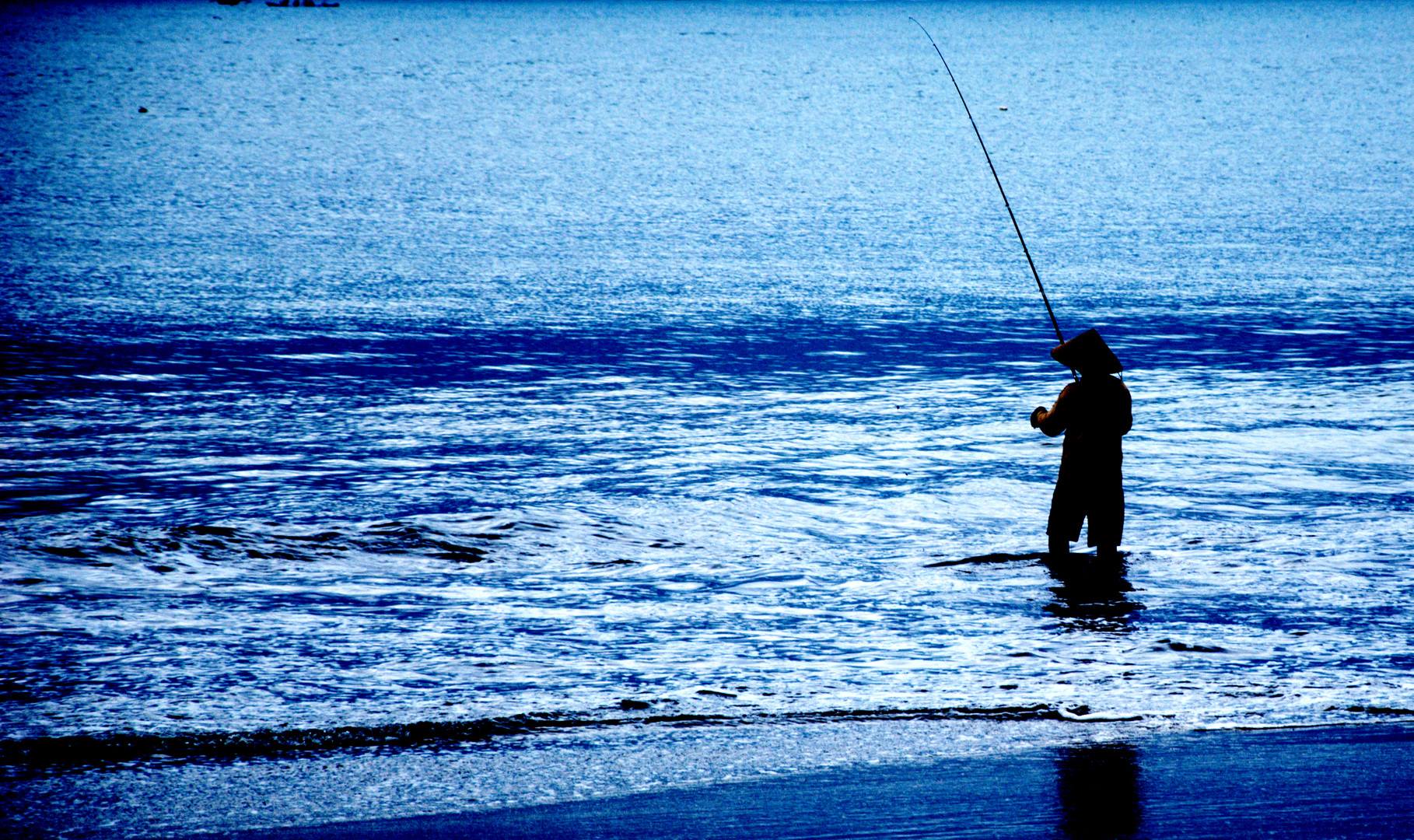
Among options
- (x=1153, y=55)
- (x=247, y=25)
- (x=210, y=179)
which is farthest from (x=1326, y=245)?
(x=247, y=25)

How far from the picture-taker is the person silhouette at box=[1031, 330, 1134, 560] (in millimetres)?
6770

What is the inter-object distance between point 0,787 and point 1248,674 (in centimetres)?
389

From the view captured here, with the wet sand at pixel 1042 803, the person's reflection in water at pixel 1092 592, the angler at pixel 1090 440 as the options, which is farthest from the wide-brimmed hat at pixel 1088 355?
the wet sand at pixel 1042 803

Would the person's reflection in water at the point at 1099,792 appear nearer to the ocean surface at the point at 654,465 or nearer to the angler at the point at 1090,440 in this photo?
the ocean surface at the point at 654,465

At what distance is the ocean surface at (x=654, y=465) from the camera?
16.8ft

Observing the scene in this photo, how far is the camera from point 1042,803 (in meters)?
4.26

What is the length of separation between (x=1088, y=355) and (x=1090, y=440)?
363mm

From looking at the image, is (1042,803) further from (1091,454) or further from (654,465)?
(654,465)

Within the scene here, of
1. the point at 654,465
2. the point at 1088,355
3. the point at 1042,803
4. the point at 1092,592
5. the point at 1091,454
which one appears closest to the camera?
the point at 1042,803

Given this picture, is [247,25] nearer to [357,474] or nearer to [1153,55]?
[1153,55]

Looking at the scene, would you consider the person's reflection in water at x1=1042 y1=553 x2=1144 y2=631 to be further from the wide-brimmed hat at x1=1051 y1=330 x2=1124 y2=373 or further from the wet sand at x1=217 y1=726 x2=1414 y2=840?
the wet sand at x1=217 y1=726 x2=1414 y2=840

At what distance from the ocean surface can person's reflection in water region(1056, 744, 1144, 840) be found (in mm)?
174

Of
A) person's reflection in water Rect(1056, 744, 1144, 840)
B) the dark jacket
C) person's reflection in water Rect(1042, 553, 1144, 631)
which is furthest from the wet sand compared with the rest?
the dark jacket

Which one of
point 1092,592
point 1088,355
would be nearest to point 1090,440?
point 1088,355
